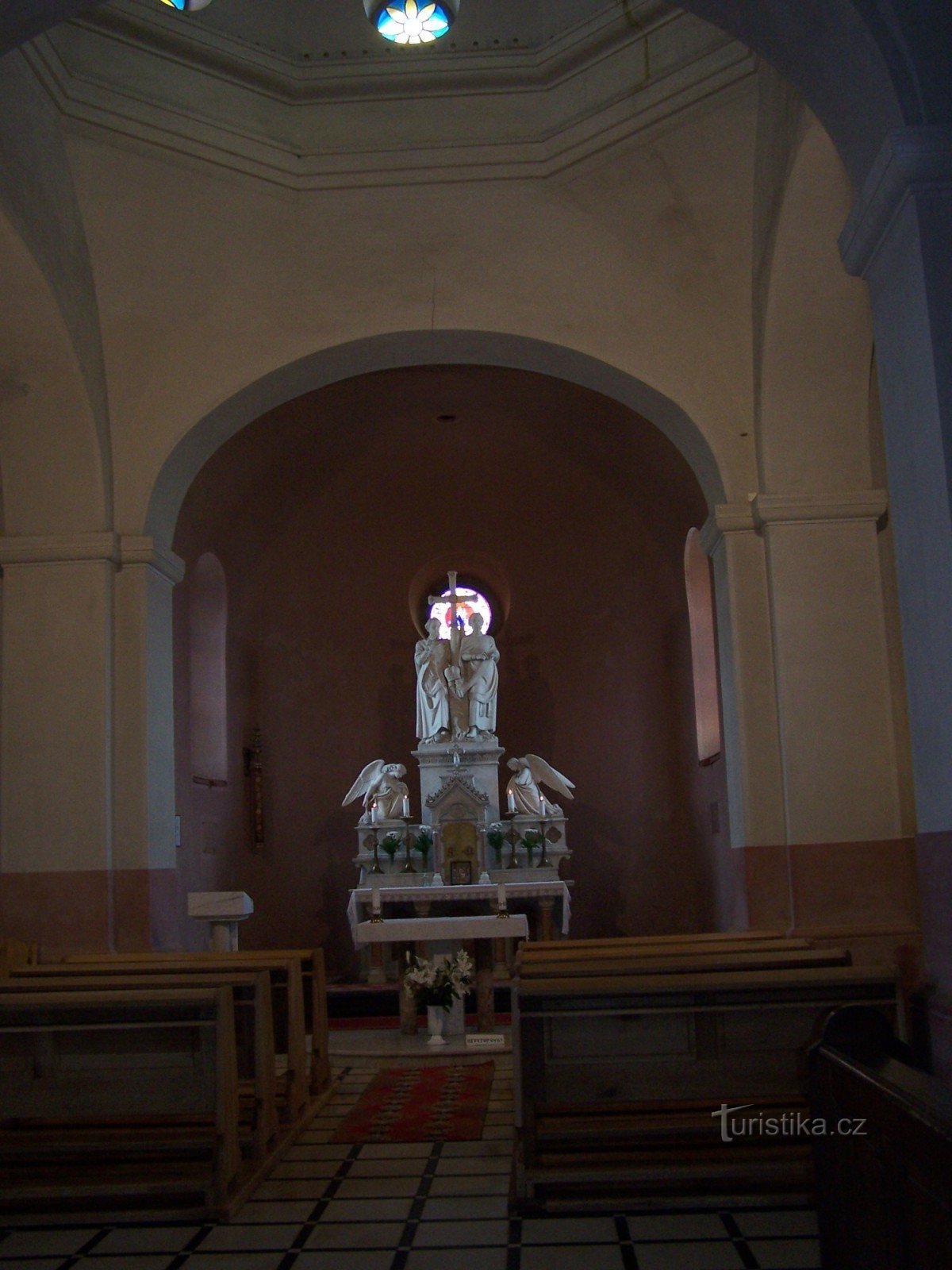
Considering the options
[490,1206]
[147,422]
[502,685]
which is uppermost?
[147,422]

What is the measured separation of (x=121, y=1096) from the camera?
17.4 feet

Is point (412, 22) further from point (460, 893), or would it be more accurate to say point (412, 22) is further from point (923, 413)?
point (460, 893)

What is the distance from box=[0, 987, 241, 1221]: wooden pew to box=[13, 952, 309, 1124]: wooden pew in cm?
78

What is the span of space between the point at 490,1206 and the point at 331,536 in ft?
29.6

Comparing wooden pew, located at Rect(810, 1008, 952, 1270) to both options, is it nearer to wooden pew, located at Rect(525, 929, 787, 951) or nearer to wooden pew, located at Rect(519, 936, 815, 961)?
wooden pew, located at Rect(519, 936, 815, 961)

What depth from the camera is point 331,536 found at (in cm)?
1323

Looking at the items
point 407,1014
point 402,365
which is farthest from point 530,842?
point 402,365

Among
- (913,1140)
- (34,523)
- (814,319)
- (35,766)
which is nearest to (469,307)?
(814,319)

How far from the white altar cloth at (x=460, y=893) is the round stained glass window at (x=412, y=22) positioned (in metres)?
6.06

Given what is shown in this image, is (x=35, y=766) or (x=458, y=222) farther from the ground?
(x=458, y=222)

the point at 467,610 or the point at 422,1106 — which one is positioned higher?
the point at 467,610

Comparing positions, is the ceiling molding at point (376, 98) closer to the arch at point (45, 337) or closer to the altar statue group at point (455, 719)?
the arch at point (45, 337)

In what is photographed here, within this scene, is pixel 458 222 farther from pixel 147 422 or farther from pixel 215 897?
pixel 215 897

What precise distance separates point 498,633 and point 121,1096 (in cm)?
846
